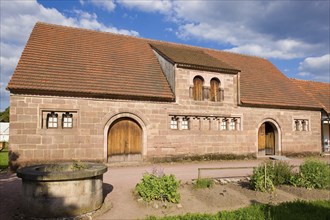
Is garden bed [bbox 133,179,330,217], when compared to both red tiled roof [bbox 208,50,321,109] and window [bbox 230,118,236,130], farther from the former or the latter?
red tiled roof [bbox 208,50,321,109]

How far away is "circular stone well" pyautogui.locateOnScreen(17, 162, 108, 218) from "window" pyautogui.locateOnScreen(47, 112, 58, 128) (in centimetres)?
646

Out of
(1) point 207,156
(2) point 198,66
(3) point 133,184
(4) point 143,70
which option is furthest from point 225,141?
(3) point 133,184

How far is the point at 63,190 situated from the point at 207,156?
11174 millimetres

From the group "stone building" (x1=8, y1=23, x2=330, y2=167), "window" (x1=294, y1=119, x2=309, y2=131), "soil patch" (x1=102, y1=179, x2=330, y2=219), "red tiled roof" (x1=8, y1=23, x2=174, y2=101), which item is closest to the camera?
"soil patch" (x1=102, y1=179, x2=330, y2=219)

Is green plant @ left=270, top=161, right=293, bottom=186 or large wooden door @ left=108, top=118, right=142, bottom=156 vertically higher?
large wooden door @ left=108, top=118, right=142, bottom=156

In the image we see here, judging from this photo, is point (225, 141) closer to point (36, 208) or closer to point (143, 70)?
point (143, 70)

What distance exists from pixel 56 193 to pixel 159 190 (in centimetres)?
293

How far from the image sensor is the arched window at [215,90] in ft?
56.6

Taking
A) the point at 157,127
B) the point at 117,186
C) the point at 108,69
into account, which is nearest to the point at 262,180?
the point at 117,186

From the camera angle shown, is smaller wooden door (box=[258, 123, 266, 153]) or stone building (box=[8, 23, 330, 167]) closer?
stone building (box=[8, 23, 330, 167])

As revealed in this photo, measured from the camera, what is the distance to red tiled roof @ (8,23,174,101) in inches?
520

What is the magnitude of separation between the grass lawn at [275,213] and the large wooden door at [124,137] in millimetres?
7979

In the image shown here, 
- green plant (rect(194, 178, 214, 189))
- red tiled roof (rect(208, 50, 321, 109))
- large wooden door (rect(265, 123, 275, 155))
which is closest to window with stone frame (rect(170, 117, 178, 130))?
red tiled roof (rect(208, 50, 321, 109))

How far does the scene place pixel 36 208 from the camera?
6566 millimetres
